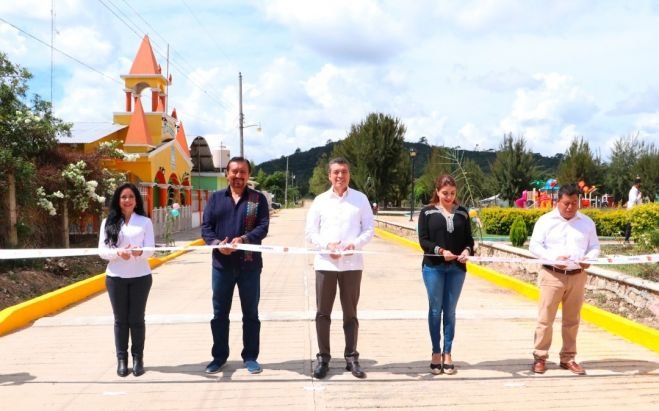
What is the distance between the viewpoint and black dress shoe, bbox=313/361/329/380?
4.98 meters

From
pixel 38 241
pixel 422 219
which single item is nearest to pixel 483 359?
pixel 422 219

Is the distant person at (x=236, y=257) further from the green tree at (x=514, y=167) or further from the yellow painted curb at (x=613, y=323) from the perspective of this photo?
the green tree at (x=514, y=167)

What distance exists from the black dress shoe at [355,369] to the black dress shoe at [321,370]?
7.6 inches

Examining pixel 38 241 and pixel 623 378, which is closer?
pixel 623 378

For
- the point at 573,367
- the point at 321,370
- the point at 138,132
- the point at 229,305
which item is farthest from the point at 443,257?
the point at 138,132

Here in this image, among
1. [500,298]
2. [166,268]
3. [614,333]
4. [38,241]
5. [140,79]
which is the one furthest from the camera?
[140,79]

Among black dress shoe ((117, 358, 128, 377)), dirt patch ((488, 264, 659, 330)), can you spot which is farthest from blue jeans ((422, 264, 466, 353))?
dirt patch ((488, 264, 659, 330))

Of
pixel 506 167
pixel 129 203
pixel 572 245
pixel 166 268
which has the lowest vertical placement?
pixel 166 268

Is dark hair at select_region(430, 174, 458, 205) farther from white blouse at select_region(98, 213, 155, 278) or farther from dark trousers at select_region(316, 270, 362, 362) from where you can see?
white blouse at select_region(98, 213, 155, 278)

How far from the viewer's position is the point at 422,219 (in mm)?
5141

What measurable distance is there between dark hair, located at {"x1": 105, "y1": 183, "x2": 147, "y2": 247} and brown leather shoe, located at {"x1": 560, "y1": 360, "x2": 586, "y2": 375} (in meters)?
3.99

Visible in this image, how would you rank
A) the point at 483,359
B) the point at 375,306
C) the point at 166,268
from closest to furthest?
the point at 483,359 < the point at 375,306 < the point at 166,268

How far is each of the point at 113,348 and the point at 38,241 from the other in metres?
8.02

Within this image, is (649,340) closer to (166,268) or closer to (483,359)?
(483,359)
